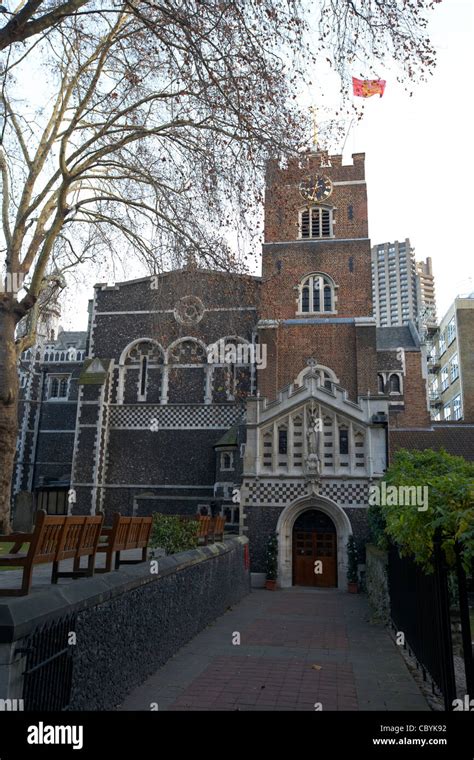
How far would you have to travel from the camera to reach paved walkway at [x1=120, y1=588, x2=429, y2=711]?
7302 millimetres

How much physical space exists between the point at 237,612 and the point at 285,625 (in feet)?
6.48

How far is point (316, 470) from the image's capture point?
75.9ft

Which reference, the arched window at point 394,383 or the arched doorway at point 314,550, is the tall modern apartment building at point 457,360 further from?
the arched doorway at point 314,550

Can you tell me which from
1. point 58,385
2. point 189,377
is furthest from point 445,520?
point 58,385

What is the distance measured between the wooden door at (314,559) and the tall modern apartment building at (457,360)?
27664 mm

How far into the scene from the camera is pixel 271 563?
22.7 metres

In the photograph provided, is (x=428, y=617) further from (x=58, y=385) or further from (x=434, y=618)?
(x=58, y=385)

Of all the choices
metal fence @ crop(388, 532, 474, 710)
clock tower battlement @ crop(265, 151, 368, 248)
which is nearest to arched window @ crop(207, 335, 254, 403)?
clock tower battlement @ crop(265, 151, 368, 248)

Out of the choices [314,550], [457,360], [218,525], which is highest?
[457,360]

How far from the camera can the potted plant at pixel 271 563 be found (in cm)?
2244

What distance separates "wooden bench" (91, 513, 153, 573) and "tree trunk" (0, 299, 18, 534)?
14.6 ft

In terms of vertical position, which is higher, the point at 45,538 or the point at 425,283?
the point at 425,283

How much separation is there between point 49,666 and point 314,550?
64.0 ft

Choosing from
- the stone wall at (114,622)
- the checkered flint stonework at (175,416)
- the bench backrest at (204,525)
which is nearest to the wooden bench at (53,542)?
the stone wall at (114,622)
